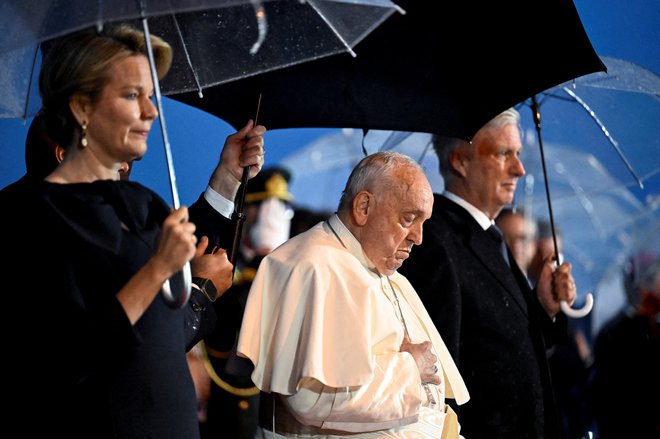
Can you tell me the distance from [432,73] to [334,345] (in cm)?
144

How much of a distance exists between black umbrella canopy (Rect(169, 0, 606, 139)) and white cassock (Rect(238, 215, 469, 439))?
→ 63 centimetres

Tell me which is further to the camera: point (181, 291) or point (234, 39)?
point (234, 39)

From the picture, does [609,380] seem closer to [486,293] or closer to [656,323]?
[656,323]

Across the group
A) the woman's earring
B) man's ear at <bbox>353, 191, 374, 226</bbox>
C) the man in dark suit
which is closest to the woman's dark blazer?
the man in dark suit

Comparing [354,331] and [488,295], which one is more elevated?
[354,331]

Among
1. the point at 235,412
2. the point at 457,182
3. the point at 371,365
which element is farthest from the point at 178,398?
the point at 235,412

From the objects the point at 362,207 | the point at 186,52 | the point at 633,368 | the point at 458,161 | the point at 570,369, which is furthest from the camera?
the point at 570,369

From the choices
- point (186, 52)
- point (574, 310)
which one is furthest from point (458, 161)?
point (186, 52)

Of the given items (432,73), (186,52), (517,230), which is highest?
(186,52)

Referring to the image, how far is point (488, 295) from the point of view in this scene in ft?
17.8

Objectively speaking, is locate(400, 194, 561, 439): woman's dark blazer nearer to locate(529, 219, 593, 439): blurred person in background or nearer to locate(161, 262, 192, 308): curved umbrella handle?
locate(161, 262, 192, 308): curved umbrella handle

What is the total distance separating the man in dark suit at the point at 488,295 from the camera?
5262 mm

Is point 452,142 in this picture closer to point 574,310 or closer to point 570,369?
point 574,310

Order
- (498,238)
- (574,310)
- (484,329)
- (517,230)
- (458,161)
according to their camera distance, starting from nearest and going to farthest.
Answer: (484,329)
(574,310)
(498,238)
(458,161)
(517,230)
